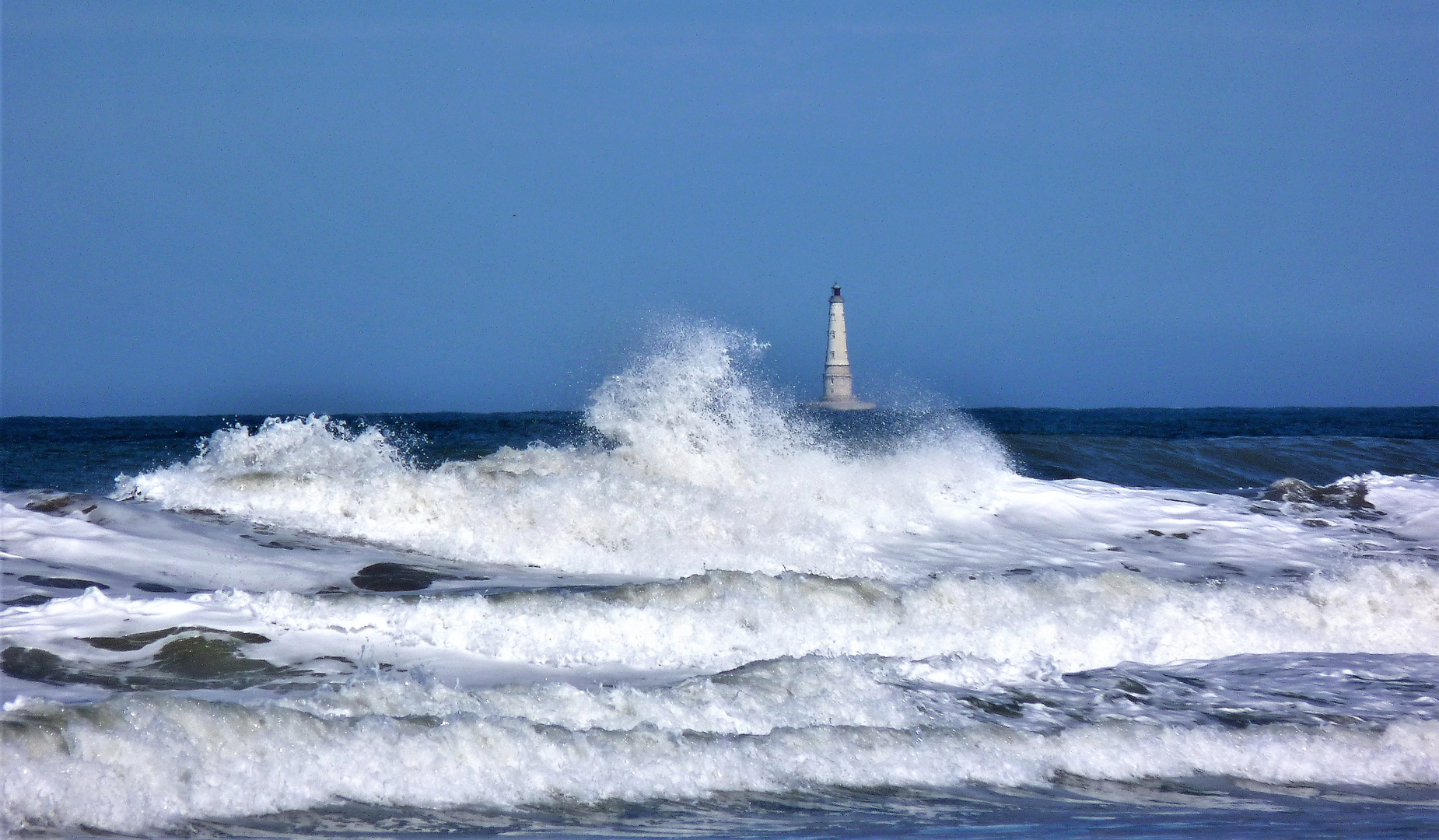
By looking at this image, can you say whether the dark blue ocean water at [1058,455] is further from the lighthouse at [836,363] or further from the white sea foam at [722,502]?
the lighthouse at [836,363]

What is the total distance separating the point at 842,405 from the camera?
38.0m

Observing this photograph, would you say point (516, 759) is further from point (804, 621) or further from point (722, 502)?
point (722, 502)

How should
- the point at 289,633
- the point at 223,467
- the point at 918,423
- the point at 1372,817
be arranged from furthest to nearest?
1. the point at 918,423
2. the point at 223,467
3. the point at 289,633
4. the point at 1372,817

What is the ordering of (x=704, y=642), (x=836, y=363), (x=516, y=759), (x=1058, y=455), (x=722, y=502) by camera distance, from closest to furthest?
(x=516, y=759) → (x=704, y=642) → (x=722, y=502) → (x=1058, y=455) → (x=836, y=363)

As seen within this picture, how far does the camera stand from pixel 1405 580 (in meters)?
7.55

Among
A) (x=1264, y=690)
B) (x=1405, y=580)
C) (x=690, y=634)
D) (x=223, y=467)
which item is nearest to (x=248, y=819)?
(x=690, y=634)

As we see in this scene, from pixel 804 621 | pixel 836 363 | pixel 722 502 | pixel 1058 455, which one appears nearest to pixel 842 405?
pixel 836 363

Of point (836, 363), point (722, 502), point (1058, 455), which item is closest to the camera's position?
point (722, 502)

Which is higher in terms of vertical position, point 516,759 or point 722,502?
A: point 722,502

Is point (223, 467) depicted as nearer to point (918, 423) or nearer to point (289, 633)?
point (289, 633)

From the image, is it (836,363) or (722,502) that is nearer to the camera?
(722,502)

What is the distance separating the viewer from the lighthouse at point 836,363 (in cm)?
3738

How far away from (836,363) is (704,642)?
31913mm

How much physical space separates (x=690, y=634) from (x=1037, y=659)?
5.93ft
